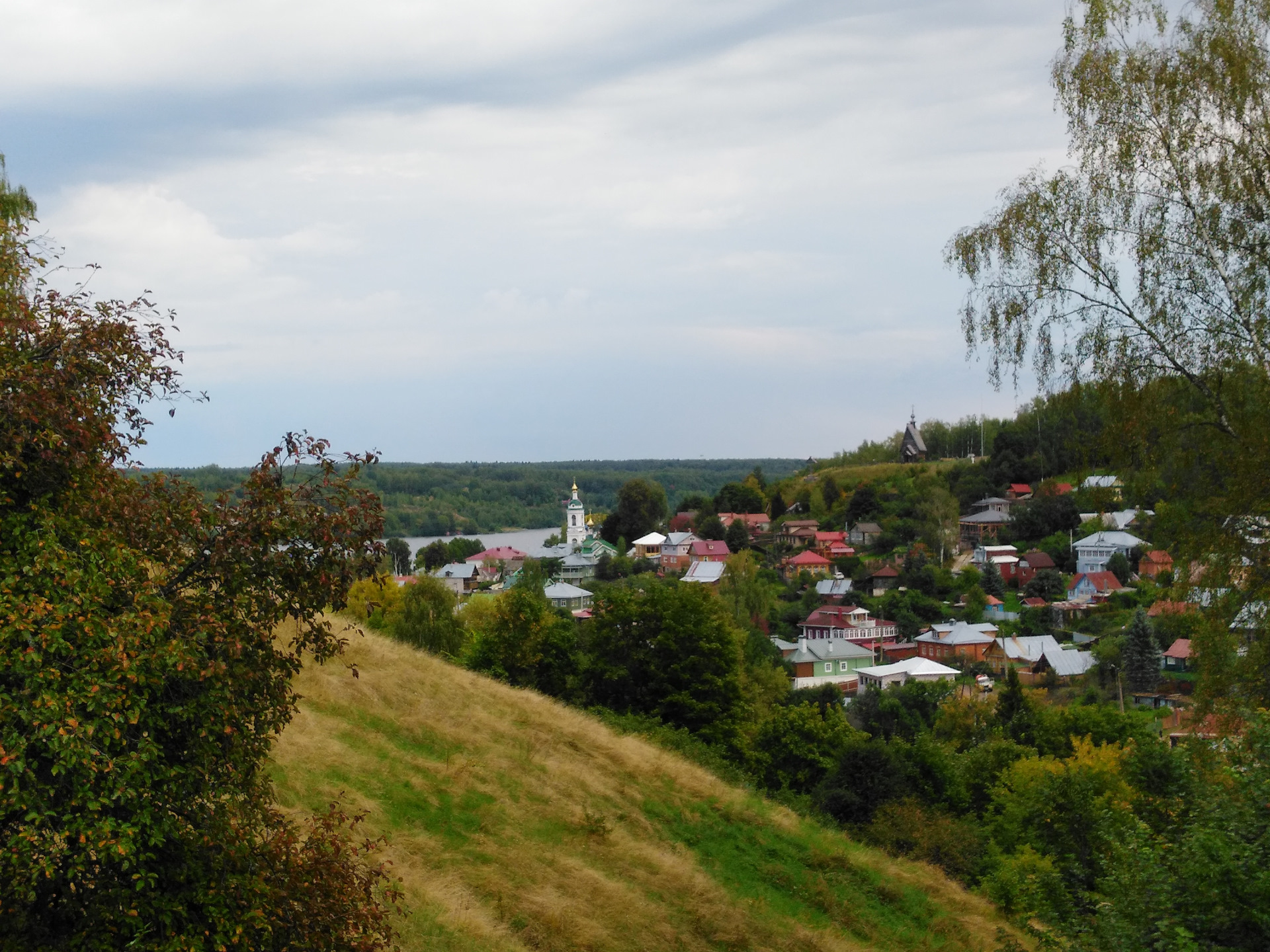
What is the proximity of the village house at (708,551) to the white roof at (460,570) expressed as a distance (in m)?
20.3

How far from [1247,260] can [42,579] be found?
8.80 m

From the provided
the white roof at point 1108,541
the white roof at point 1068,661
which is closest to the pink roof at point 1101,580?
the white roof at point 1108,541

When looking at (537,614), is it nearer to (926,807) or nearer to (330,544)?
(926,807)

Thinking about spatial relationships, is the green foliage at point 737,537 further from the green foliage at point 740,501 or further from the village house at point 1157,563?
the village house at point 1157,563

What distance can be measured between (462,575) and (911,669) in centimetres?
4758

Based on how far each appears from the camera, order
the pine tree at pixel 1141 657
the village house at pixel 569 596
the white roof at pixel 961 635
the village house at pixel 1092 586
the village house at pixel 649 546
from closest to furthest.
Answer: the pine tree at pixel 1141 657 → the white roof at pixel 961 635 → the village house at pixel 1092 586 → the village house at pixel 569 596 → the village house at pixel 649 546

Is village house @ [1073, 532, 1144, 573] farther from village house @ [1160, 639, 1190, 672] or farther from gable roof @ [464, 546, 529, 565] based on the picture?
gable roof @ [464, 546, 529, 565]

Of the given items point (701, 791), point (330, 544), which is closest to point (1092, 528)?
point (701, 791)

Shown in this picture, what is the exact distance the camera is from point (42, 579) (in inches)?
181

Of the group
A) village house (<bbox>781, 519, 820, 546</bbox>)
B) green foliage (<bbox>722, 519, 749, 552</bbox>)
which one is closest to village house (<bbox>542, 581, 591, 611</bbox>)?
green foliage (<bbox>722, 519, 749, 552</bbox>)

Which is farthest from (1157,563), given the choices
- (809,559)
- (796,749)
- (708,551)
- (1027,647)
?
(708,551)

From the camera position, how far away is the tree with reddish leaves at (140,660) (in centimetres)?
434

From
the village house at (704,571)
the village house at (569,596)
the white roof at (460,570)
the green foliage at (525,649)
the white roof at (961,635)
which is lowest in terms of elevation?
the white roof at (961,635)

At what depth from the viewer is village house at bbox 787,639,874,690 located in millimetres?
64000
